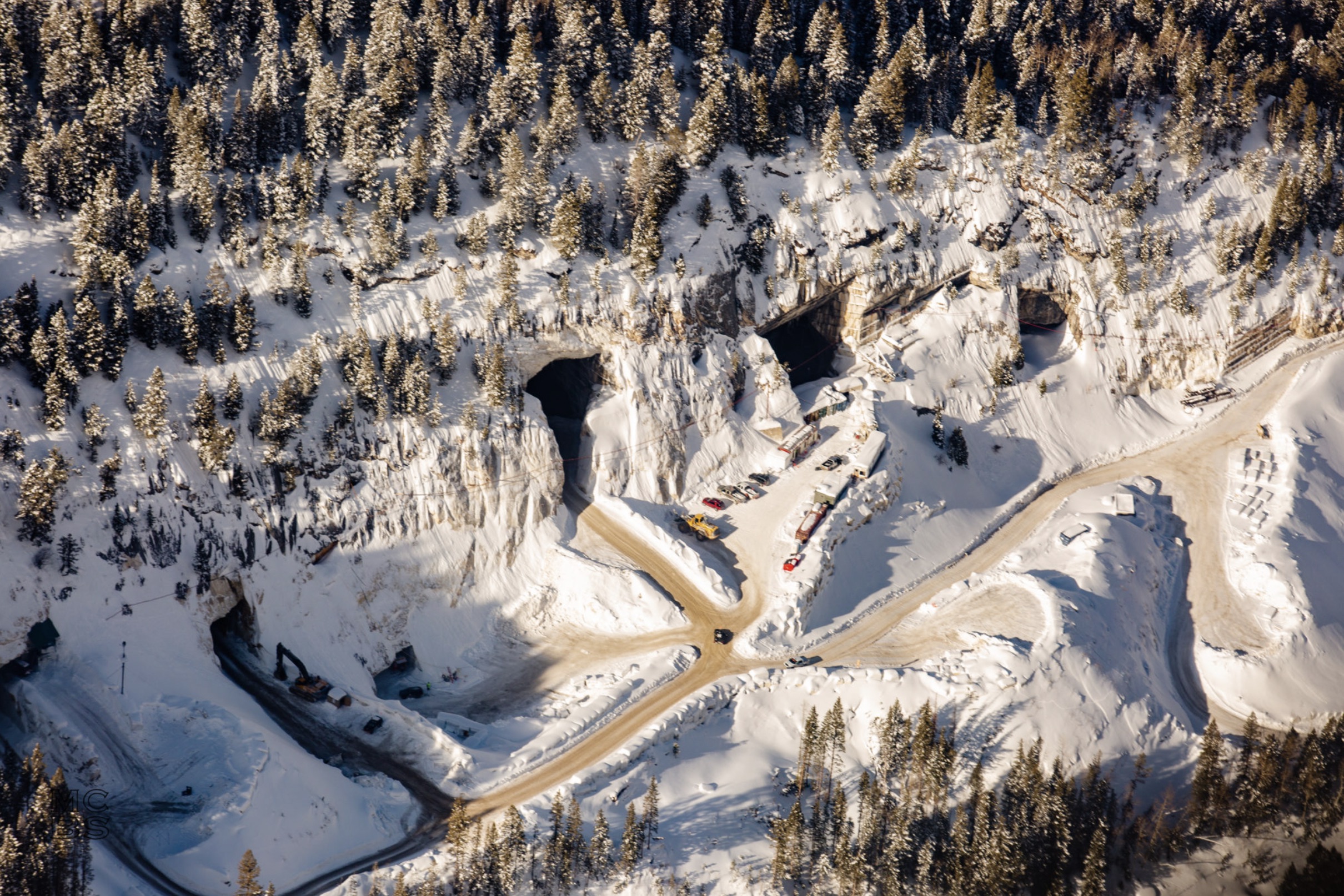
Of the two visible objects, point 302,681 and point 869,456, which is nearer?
point 302,681

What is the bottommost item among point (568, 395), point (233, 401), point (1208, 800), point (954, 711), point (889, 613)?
point (1208, 800)

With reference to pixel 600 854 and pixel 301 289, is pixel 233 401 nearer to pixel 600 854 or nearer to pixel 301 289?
pixel 301 289

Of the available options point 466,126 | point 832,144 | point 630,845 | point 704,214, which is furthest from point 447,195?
point 630,845

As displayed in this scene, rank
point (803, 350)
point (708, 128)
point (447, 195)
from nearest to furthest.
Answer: point (447, 195) → point (708, 128) → point (803, 350)

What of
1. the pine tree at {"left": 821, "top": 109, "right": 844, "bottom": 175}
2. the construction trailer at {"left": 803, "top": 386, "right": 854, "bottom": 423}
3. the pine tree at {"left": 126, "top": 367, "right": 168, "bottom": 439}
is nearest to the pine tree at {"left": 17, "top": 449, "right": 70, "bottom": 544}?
the pine tree at {"left": 126, "top": 367, "right": 168, "bottom": 439}

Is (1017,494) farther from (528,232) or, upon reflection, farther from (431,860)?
(431,860)

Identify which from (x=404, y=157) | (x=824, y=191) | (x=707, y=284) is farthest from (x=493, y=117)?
(x=824, y=191)
